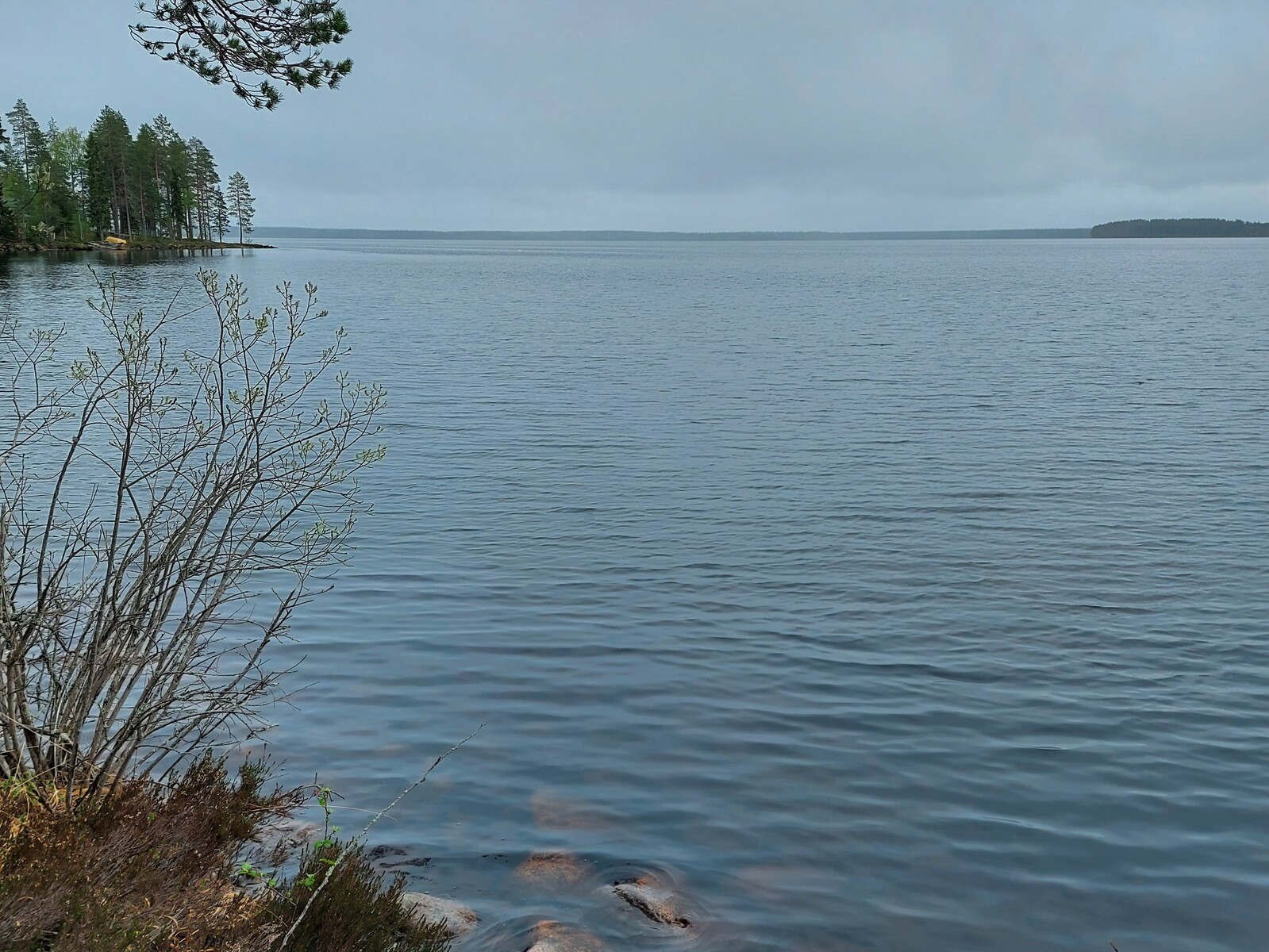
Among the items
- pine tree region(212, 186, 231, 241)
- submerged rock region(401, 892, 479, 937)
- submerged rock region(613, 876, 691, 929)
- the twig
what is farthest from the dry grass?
pine tree region(212, 186, 231, 241)

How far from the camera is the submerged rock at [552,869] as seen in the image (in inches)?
310

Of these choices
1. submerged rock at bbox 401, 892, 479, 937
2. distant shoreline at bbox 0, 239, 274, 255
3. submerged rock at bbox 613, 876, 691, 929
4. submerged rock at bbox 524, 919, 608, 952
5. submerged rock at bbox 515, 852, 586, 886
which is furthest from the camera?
distant shoreline at bbox 0, 239, 274, 255

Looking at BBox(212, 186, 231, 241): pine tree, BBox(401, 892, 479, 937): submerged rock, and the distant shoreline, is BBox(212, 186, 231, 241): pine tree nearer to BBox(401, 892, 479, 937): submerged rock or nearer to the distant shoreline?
the distant shoreline

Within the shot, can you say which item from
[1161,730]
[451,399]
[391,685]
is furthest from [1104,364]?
[391,685]

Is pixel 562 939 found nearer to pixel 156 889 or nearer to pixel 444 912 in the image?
pixel 444 912

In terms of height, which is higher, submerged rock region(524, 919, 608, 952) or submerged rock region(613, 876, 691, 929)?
submerged rock region(524, 919, 608, 952)

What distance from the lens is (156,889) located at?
5.73 meters

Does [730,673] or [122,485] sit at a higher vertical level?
[122,485]

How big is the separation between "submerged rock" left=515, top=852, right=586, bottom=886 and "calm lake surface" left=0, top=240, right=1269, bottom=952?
12 centimetres

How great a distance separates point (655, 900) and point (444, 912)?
1.47 m

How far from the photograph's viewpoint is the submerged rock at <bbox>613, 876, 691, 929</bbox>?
7.45 metres

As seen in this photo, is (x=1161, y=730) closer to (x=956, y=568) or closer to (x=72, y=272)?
(x=956, y=568)

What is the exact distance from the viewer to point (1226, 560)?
16.1 meters

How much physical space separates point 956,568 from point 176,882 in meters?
12.3
